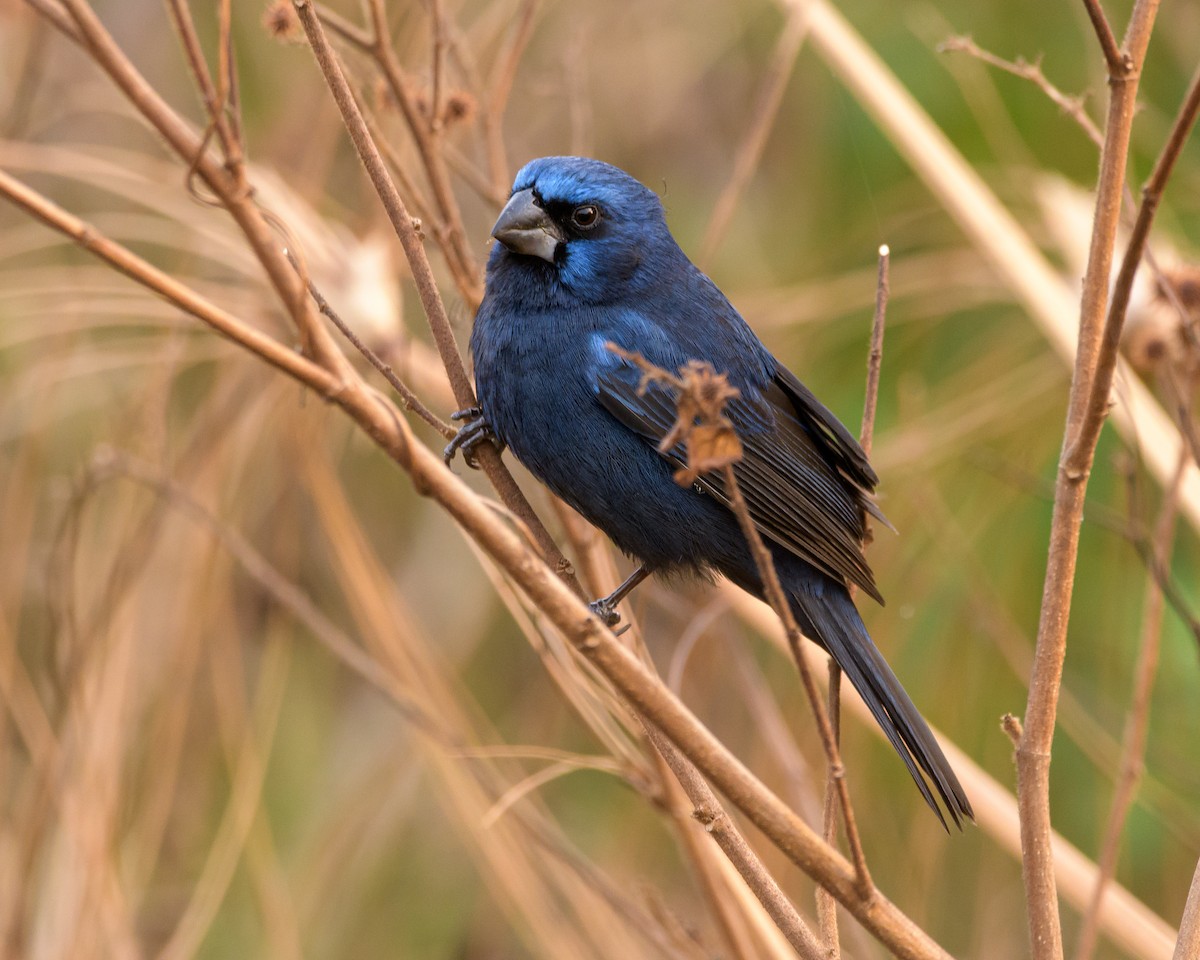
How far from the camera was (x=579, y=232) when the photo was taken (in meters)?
2.86

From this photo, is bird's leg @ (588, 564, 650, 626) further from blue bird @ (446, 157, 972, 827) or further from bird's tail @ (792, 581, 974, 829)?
bird's tail @ (792, 581, 974, 829)

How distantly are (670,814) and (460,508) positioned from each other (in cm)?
119

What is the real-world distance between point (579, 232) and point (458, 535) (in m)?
2.05

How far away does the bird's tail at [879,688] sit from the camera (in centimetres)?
224

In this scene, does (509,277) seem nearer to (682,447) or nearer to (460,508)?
(682,447)

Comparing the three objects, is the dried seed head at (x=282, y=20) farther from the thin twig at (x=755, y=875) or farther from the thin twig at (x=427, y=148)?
the thin twig at (x=755, y=875)

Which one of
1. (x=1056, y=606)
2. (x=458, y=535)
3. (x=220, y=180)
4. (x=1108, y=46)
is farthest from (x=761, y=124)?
(x=458, y=535)

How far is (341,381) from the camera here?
1292 mm

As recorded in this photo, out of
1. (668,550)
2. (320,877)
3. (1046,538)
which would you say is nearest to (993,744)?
(1046,538)

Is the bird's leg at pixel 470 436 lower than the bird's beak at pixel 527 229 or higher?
lower

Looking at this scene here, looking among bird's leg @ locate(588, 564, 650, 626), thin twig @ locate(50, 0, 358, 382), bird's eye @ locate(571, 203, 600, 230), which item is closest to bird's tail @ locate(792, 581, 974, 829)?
bird's leg @ locate(588, 564, 650, 626)

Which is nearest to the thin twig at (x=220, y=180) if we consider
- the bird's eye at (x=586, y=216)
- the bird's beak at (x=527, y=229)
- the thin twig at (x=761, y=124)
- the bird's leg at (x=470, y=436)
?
the bird's leg at (x=470, y=436)

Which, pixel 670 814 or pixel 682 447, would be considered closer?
pixel 670 814

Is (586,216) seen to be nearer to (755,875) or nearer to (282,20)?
(282,20)
